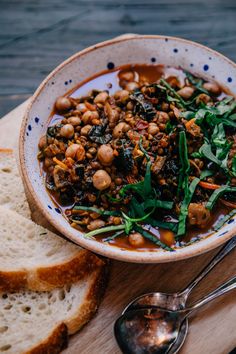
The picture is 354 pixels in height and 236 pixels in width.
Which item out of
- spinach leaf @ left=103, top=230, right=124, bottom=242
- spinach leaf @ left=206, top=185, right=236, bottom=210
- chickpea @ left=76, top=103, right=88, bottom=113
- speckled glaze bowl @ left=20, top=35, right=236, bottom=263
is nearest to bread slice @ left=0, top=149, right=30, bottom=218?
speckled glaze bowl @ left=20, top=35, right=236, bottom=263

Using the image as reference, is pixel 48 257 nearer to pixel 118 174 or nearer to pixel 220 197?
pixel 118 174

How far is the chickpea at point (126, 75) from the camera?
5.28 m

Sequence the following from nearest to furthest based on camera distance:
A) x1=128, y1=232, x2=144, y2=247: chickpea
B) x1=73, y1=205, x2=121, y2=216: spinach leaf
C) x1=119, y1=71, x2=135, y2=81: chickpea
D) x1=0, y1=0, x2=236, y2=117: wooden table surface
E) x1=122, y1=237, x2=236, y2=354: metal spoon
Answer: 1. x1=128, y1=232, x2=144, y2=247: chickpea
2. x1=73, y1=205, x2=121, y2=216: spinach leaf
3. x1=122, y1=237, x2=236, y2=354: metal spoon
4. x1=119, y1=71, x2=135, y2=81: chickpea
5. x1=0, y1=0, x2=236, y2=117: wooden table surface

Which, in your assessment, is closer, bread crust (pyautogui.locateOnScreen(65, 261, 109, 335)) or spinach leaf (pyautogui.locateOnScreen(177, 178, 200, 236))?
spinach leaf (pyautogui.locateOnScreen(177, 178, 200, 236))

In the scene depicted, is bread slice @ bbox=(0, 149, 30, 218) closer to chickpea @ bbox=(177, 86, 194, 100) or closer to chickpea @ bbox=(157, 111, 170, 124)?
chickpea @ bbox=(157, 111, 170, 124)

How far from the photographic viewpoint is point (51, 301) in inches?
183

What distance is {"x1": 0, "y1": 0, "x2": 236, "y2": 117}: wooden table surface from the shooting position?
6605 millimetres

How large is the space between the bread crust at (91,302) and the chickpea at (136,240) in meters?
0.45

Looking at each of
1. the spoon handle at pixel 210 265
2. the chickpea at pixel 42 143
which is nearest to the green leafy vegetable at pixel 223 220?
the spoon handle at pixel 210 265

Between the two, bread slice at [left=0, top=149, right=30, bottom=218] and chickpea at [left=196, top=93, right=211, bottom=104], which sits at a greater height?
chickpea at [left=196, top=93, right=211, bottom=104]

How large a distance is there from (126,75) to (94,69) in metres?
0.33

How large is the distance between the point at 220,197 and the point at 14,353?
2214 millimetres

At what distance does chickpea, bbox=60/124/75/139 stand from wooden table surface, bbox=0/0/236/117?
2.00 m

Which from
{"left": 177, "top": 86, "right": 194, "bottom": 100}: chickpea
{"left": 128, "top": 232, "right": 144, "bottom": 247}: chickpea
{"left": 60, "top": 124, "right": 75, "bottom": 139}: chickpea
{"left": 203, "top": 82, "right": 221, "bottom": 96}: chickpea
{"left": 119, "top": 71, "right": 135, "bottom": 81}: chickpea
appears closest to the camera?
{"left": 128, "top": 232, "right": 144, "bottom": 247}: chickpea
